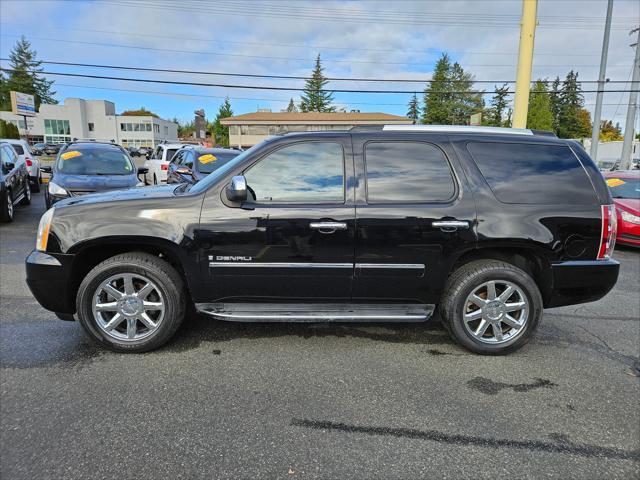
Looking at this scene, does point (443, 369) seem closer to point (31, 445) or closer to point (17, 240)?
point (31, 445)

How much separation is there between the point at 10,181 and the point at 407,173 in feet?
31.7

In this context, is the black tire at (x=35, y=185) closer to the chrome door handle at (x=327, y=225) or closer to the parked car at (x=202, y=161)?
the parked car at (x=202, y=161)

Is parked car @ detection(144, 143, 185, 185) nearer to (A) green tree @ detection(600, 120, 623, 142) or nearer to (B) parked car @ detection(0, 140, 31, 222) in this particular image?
(B) parked car @ detection(0, 140, 31, 222)

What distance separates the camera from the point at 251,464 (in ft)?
7.55

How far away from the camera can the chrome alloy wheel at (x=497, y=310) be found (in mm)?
3570

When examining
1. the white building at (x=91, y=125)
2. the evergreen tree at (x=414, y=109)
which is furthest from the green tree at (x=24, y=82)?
the evergreen tree at (x=414, y=109)

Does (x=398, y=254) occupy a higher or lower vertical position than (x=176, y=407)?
higher

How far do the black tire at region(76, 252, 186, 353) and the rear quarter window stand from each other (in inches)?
107

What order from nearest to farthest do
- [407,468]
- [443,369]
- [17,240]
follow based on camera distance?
[407,468], [443,369], [17,240]

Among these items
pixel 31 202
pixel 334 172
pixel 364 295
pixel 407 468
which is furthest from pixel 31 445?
pixel 31 202

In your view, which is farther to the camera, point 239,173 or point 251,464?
point 239,173

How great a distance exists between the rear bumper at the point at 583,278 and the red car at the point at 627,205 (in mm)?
5351

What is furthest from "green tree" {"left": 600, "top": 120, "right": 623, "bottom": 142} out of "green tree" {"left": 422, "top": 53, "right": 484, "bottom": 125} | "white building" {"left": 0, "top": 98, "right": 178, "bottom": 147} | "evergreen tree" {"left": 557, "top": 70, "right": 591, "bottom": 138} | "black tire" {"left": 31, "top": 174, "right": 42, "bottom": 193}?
"black tire" {"left": 31, "top": 174, "right": 42, "bottom": 193}

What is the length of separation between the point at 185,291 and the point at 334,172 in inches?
63.0
